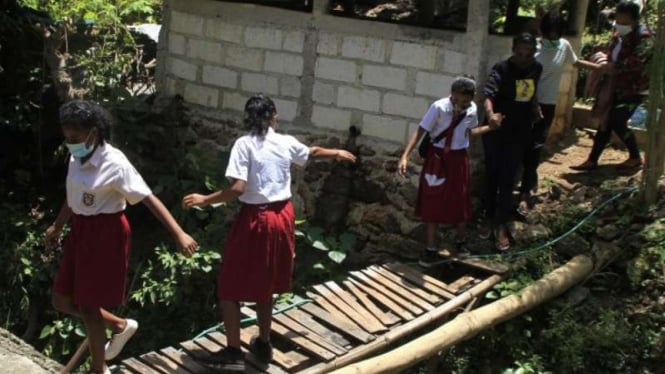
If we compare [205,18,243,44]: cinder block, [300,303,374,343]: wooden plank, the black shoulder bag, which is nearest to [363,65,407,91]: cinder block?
the black shoulder bag

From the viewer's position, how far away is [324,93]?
22.4 ft

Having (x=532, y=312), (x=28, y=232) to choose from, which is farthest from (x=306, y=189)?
(x=28, y=232)

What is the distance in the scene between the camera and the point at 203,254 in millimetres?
6707

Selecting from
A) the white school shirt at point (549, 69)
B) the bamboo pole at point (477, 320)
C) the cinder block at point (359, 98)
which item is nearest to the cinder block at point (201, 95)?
the cinder block at point (359, 98)

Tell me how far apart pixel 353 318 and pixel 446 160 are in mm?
1237

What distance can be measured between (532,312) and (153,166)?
358cm

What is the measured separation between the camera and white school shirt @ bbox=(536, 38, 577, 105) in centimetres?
641

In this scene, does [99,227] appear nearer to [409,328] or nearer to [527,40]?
[409,328]

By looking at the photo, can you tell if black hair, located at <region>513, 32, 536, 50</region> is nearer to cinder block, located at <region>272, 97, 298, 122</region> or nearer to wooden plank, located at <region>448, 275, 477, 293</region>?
wooden plank, located at <region>448, 275, 477, 293</region>

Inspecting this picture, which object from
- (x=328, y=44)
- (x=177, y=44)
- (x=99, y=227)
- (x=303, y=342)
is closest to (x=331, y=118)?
(x=328, y=44)

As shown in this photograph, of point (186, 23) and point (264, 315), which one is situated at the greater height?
point (186, 23)

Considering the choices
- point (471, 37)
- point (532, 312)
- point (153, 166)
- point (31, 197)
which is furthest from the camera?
point (31, 197)

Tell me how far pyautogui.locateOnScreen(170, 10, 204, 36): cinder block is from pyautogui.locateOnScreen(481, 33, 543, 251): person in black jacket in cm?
268

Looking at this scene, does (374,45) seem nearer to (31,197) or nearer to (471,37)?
(471,37)
